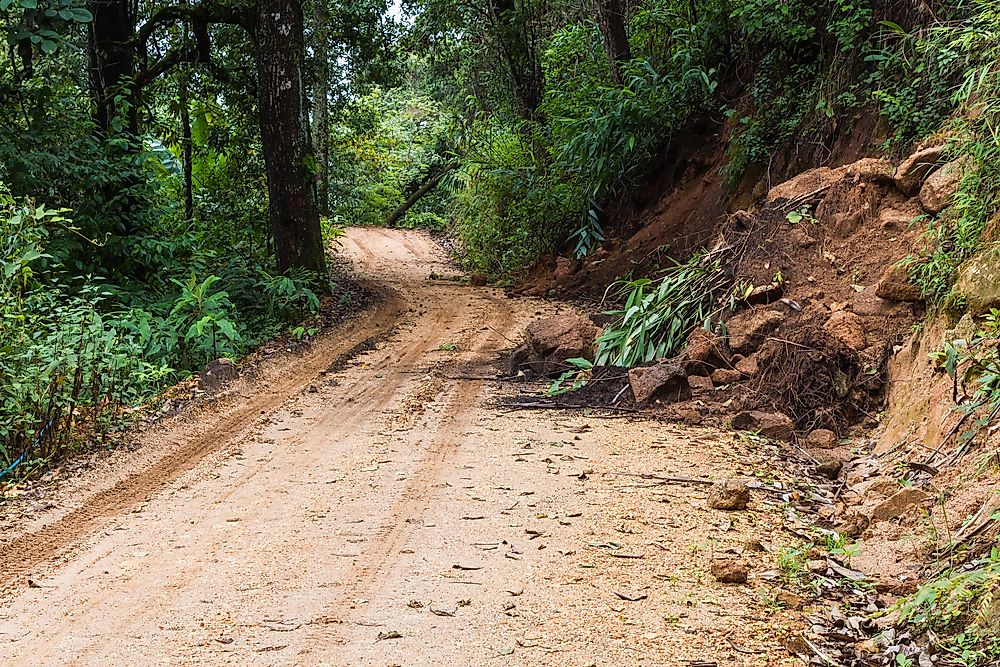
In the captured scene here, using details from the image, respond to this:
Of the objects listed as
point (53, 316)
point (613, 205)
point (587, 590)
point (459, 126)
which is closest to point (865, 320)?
point (587, 590)

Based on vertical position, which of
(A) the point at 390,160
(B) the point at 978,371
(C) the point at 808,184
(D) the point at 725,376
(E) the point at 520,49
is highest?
(E) the point at 520,49

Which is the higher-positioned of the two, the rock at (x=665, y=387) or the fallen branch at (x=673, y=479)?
the rock at (x=665, y=387)

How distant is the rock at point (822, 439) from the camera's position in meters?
5.84

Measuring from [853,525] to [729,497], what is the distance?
655mm

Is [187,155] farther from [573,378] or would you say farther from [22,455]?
[22,455]

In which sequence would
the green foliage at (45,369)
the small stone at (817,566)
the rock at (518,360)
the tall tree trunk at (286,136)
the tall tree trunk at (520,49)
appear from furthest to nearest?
the tall tree trunk at (520,49) < the tall tree trunk at (286,136) < the rock at (518,360) < the green foliage at (45,369) < the small stone at (817,566)

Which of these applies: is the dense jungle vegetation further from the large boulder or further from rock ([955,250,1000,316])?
the large boulder

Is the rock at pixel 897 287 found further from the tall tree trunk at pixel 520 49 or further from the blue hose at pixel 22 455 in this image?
the tall tree trunk at pixel 520 49

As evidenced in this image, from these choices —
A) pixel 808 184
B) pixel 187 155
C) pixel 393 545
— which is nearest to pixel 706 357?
pixel 808 184

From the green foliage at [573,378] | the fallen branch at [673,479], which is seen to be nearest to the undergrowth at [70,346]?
the green foliage at [573,378]

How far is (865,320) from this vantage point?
6469mm

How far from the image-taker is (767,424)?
6.16 m

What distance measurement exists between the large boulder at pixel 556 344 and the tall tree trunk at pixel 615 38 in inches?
278

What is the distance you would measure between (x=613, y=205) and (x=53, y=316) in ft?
29.8
